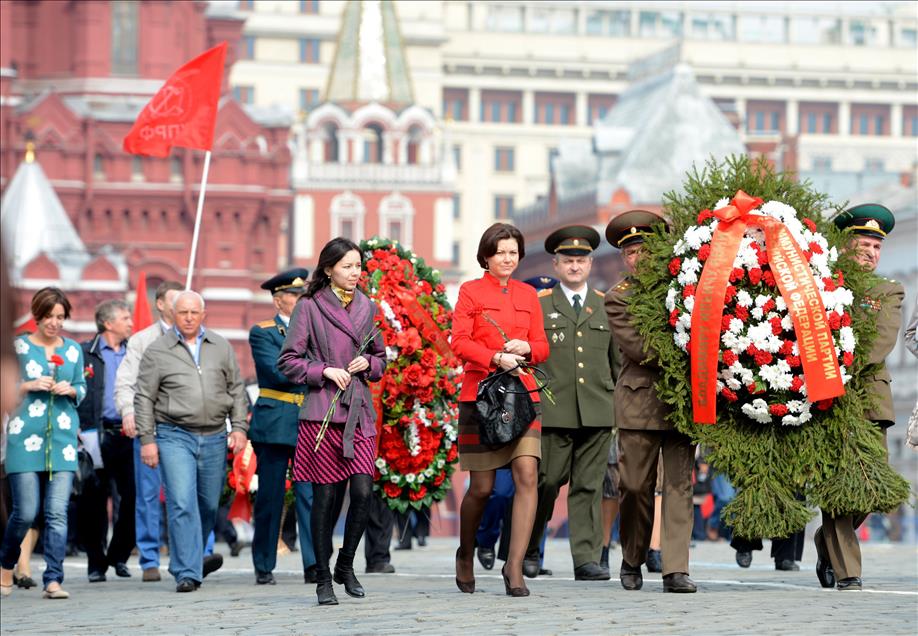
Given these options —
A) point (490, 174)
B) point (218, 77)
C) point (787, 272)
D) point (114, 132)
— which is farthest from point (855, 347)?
point (490, 174)

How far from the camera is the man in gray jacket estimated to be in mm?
11875

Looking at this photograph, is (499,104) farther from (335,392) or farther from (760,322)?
(335,392)

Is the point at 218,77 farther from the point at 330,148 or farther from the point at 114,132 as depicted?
the point at 330,148

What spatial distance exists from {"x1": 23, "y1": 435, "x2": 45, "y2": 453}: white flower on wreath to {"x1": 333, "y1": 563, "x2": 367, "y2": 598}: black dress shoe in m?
2.07

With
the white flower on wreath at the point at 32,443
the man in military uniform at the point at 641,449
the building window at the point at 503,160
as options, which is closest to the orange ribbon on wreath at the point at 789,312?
the man in military uniform at the point at 641,449

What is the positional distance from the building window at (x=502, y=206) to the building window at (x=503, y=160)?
4.37 feet

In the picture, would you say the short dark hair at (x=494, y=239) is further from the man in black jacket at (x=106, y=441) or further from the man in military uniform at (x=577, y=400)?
the man in black jacket at (x=106, y=441)

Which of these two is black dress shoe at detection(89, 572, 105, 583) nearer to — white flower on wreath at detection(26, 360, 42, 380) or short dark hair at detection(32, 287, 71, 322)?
white flower on wreath at detection(26, 360, 42, 380)

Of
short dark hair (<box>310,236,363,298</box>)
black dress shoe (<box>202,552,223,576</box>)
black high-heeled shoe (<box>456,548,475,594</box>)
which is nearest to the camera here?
short dark hair (<box>310,236,363,298</box>)

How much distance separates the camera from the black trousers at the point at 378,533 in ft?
43.9

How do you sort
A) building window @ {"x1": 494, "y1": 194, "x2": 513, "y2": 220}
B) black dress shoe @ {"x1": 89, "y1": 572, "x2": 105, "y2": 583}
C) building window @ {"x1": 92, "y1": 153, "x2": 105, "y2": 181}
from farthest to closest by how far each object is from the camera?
building window @ {"x1": 494, "y1": 194, "x2": 513, "y2": 220}, building window @ {"x1": 92, "y1": 153, "x2": 105, "y2": 181}, black dress shoe @ {"x1": 89, "y1": 572, "x2": 105, "y2": 583}

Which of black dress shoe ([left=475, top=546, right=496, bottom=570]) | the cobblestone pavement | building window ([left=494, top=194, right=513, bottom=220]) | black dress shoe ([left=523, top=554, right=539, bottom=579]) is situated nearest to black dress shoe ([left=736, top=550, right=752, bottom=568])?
the cobblestone pavement

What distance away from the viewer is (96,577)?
13.4 metres

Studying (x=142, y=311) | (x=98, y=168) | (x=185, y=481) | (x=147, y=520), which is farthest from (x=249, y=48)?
(x=185, y=481)
